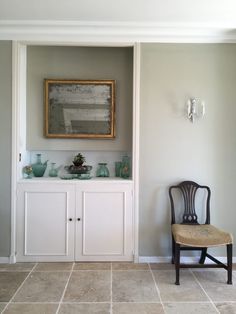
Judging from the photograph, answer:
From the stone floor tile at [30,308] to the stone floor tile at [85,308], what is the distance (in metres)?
0.08

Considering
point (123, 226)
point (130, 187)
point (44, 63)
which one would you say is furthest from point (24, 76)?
point (123, 226)

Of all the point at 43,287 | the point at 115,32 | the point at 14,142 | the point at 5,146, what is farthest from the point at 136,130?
the point at 43,287

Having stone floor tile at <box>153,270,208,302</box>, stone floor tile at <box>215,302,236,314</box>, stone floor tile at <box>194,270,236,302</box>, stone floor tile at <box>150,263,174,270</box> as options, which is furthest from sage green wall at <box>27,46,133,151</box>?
stone floor tile at <box>215,302,236,314</box>

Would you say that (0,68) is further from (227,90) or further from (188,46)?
(227,90)

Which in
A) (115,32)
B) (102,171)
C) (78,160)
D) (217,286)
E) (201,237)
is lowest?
(217,286)

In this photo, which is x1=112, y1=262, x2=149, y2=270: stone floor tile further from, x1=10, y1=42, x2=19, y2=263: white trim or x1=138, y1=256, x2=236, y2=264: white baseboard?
x1=10, y1=42, x2=19, y2=263: white trim

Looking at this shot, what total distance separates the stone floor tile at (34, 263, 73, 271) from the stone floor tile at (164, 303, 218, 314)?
1152 millimetres

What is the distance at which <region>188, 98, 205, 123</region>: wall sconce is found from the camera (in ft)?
10.4

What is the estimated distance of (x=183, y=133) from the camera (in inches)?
127

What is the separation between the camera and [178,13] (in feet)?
9.22

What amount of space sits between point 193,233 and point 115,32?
223 cm

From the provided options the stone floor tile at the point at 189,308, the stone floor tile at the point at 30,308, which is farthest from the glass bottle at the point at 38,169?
the stone floor tile at the point at 189,308

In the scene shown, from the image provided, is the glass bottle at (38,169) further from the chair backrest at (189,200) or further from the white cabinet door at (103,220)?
the chair backrest at (189,200)

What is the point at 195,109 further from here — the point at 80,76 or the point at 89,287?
the point at 89,287
